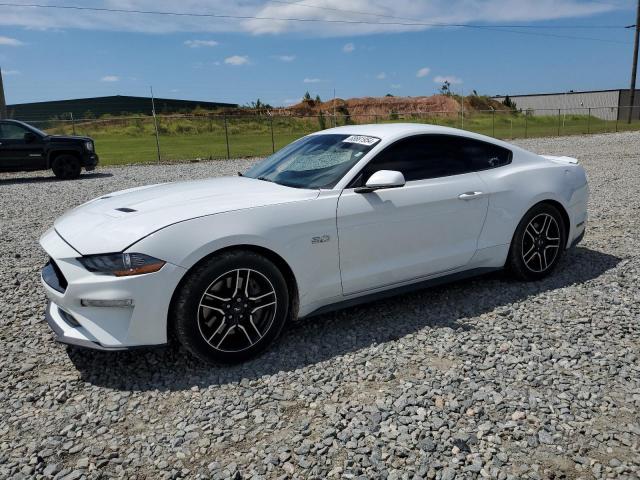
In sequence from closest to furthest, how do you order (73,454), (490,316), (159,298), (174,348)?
1. (73,454)
2. (159,298)
3. (174,348)
4. (490,316)

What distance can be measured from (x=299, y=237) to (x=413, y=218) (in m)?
0.97

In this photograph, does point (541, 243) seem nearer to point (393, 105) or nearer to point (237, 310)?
point (237, 310)

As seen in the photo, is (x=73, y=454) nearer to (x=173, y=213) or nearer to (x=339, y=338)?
(x=173, y=213)

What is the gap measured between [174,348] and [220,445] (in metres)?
1.22

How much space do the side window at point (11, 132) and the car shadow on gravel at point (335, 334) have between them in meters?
13.0

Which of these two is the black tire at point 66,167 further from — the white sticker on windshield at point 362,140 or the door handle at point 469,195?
the door handle at point 469,195

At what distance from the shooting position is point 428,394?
3072 millimetres

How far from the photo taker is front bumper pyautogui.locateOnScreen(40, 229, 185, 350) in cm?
307

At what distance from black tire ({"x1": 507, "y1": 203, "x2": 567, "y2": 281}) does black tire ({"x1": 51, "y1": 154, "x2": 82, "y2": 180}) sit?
13754mm

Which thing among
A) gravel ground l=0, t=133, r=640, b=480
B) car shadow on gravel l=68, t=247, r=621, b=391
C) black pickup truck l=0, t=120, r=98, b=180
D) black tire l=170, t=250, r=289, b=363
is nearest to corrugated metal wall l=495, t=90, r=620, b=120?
black pickup truck l=0, t=120, r=98, b=180

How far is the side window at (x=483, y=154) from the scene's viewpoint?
454cm

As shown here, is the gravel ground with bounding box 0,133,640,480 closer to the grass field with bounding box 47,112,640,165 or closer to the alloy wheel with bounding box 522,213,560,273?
the alloy wheel with bounding box 522,213,560,273

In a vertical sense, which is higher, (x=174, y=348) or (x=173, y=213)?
(x=173, y=213)

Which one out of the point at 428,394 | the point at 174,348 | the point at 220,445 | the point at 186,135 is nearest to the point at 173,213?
the point at 174,348
